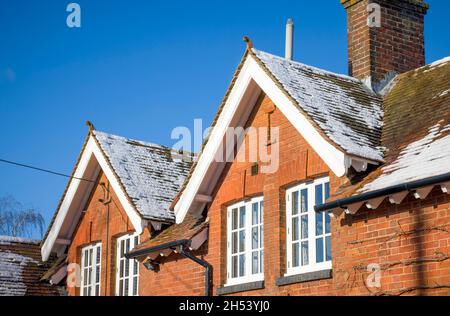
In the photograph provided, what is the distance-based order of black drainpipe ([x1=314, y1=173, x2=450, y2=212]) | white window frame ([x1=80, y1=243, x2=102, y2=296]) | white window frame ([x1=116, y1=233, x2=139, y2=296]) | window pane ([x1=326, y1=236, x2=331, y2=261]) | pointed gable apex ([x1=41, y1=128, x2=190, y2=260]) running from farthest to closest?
white window frame ([x1=80, y1=243, x2=102, y2=296]) < white window frame ([x1=116, y1=233, x2=139, y2=296]) < pointed gable apex ([x1=41, y1=128, x2=190, y2=260]) < window pane ([x1=326, y1=236, x2=331, y2=261]) < black drainpipe ([x1=314, y1=173, x2=450, y2=212])

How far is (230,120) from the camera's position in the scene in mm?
19062

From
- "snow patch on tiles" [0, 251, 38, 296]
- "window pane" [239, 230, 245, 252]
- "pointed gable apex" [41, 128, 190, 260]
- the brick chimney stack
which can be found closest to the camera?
"window pane" [239, 230, 245, 252]

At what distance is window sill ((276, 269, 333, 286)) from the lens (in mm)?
16484

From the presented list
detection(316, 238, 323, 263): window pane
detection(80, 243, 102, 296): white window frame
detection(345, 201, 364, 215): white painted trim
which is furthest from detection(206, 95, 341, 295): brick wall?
detection(80, 243, 102, 296): white window frame

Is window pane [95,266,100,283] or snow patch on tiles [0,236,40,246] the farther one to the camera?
snow patch on tiles [0,236,40,246]

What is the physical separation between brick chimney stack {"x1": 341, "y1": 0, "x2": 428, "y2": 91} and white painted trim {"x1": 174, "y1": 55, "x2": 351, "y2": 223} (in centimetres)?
314

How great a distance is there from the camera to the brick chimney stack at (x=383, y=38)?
20891 millimetres

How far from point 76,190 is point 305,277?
885 centimetres

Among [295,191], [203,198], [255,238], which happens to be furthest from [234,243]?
[295,191]

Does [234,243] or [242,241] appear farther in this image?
[234,243]

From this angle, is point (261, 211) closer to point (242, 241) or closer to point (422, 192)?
point (242, 241)

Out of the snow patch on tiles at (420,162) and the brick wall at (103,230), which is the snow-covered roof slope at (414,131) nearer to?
the snow patch on tiles at (420,162)

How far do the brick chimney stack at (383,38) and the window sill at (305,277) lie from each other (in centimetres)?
538

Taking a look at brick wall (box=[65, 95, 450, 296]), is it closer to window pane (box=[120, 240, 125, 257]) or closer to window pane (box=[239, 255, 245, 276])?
window pane (box=[120, 240, 125, 257])
